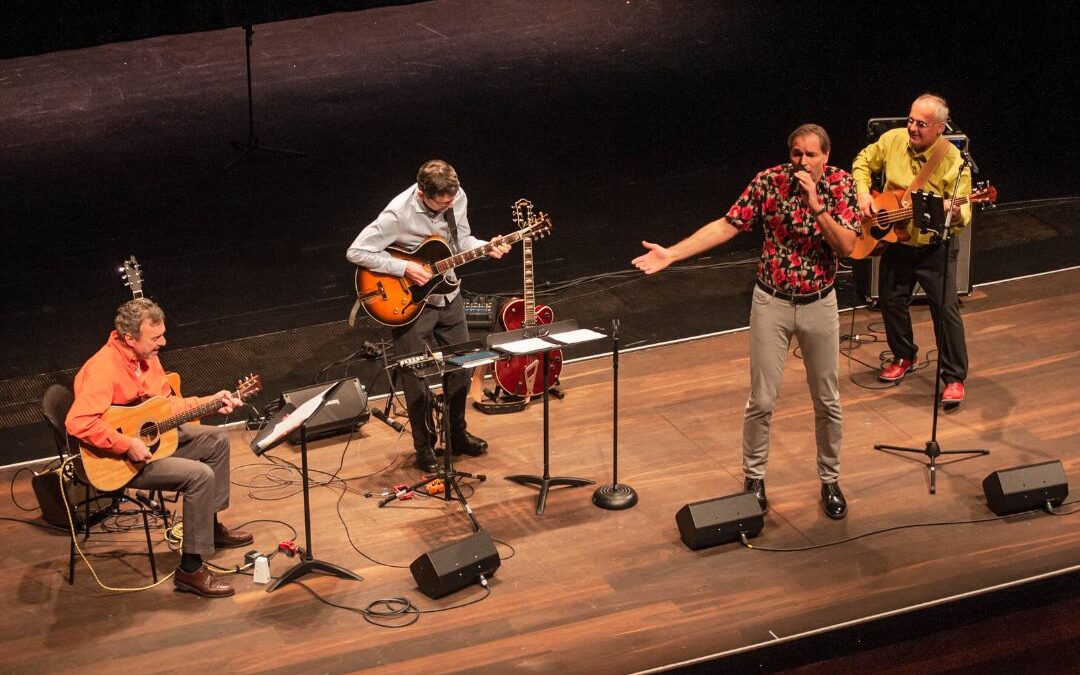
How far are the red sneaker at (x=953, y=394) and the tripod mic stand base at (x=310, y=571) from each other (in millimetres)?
3484

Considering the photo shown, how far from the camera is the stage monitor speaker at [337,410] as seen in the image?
271 inches

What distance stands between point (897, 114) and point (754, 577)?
7.54m

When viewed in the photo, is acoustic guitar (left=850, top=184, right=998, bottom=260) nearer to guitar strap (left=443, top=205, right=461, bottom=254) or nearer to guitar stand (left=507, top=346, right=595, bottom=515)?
guitar stand (left=507, top=346, right=595, bottom=515)

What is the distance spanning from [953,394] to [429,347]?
2973 millimetres

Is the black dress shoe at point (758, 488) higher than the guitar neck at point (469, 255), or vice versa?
the guitar neck at point (469, 255)

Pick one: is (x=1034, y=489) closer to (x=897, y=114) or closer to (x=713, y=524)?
(x=713, y=524)

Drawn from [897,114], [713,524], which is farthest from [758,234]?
[713,524]

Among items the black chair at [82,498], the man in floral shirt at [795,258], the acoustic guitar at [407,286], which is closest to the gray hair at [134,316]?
the black chair at [82,498]

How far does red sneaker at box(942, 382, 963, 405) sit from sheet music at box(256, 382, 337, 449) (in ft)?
11.9

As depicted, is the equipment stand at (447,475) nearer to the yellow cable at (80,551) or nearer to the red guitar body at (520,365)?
the red guitar body at (520,365)

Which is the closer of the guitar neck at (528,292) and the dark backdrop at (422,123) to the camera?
the guitar neck at (528,292)

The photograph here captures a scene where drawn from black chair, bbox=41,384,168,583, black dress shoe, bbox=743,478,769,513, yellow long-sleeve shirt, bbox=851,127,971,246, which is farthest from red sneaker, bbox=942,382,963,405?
black chair, bbox=41,384,168,583

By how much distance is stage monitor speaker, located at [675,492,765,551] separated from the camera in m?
5.77

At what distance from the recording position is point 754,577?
5594mm
